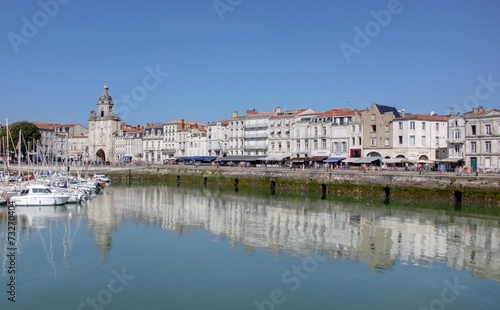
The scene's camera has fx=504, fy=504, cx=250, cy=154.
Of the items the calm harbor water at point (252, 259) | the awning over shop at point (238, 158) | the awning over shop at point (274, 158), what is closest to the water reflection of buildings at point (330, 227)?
the calm harbor water at point (252, 259)

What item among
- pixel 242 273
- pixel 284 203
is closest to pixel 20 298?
pixel 242 273

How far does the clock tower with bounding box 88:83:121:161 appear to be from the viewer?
319 feet

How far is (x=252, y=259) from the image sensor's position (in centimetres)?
2183

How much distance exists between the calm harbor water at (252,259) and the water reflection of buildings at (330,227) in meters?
0.09

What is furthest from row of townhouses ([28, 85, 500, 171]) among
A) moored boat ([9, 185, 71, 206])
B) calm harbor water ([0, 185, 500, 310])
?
moored boat ([9, 185, 71, 206])

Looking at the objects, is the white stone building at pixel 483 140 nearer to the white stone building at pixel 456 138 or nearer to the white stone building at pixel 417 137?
the white stone building at pixel 456 138

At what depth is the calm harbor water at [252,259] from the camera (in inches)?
659

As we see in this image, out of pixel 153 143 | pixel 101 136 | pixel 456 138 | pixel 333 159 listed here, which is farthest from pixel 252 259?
pixel 101 136

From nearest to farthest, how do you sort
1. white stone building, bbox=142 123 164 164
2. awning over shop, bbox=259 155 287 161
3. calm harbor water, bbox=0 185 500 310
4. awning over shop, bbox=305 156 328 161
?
calm harbor water, bbox=0 185 500 310, awning over shop, bbox=305 156 328 161, awning over shop, bbox=259 155 287 161, white stone building, bbox=142 123 164 164

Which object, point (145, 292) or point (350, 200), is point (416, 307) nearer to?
point (145, 292)

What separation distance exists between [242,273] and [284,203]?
2251 centimetres

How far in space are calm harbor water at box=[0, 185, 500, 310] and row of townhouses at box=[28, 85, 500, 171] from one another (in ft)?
53.2

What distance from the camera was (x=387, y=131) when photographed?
59000 mm

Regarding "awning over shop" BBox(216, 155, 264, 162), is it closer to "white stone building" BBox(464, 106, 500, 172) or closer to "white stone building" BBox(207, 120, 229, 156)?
"white stone building" BBox(207, 120, 229, 156)
